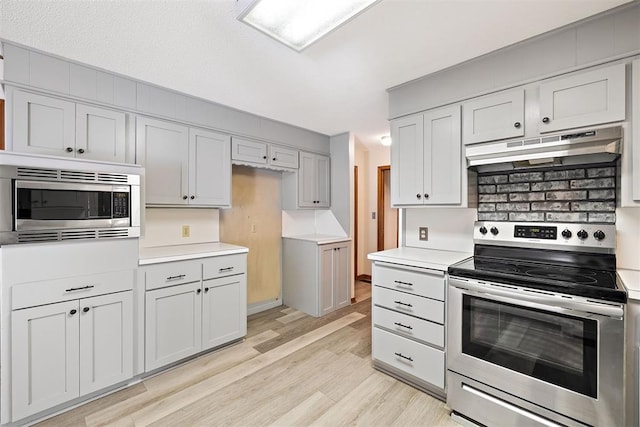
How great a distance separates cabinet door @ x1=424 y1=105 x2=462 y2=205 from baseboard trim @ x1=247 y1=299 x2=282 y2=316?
2485mm

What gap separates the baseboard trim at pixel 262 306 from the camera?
3.54 m

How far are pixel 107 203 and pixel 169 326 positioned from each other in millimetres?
1081

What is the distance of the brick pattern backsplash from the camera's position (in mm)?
1765

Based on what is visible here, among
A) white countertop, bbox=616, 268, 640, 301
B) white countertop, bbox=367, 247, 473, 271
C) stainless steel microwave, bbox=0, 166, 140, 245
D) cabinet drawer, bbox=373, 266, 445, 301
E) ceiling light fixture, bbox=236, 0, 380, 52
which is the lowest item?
cabinet drawer, bbox=373, 266, 445, 301

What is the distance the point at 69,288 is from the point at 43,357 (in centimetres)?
43

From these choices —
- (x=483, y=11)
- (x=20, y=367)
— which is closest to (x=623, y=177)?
(x=483, y=11)

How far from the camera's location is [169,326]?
7.50 ft

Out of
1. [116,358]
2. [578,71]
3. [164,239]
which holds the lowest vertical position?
[116,358]

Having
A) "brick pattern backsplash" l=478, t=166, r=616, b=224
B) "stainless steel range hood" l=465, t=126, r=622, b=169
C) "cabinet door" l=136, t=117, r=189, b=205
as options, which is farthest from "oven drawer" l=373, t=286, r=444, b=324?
"cabinet door" l=136, t=117, r=189, b=205

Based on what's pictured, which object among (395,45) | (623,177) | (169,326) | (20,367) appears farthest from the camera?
(169,326)

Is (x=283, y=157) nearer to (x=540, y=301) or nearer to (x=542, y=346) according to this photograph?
(x=540, y=301)

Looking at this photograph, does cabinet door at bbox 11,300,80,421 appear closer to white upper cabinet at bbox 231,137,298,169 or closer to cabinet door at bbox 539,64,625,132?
white upper cabinet at bbox 231,137,298,169

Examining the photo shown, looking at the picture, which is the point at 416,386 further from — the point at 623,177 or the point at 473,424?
the point at 623,177

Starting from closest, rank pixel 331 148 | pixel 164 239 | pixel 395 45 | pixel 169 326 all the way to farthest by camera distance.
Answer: pixel 395 45 → pixel 169 326 → pixel 164 239 → pixel 331 148
